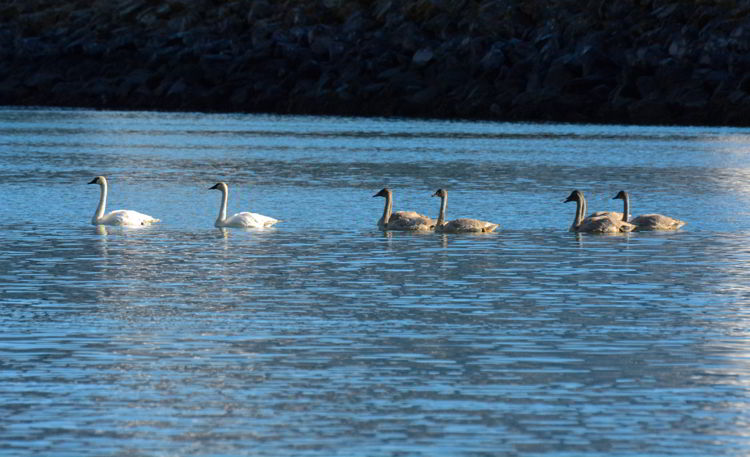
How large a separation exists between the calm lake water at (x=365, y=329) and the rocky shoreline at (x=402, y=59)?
59.9 meters

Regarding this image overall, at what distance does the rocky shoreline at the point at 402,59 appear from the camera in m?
110

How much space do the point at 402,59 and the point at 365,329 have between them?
10041 centimetres

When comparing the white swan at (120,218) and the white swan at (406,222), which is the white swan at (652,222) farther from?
the white swan at (120,218)

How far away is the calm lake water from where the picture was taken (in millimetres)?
16047

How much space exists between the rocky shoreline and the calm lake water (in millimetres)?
59935

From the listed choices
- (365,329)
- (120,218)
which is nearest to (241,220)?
(120,218)

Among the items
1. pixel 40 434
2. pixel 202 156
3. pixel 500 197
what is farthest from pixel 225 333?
pixel 202 156

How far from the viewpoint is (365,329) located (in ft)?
72.4

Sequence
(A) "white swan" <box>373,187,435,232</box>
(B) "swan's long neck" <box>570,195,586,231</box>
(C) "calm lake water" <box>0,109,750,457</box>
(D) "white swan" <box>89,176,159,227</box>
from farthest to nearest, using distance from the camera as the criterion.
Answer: (D) "white swan" <box>89,176,159,227</box> → (B) "swan's long neck" <box>570,195,586,231</box> → (A) "white swan" <box>373,187,435,232</box> → (C) "calm lake water" <box>0,109,750,457</box>

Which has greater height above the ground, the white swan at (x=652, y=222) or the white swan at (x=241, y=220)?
the white swan at (x=241, y=220)

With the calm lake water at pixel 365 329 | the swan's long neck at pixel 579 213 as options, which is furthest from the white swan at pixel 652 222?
the swan's long neck at pixel 579 213

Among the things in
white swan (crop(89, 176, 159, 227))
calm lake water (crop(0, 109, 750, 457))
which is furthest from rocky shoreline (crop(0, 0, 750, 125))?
white swan (crop(89, 176, 159, 227))

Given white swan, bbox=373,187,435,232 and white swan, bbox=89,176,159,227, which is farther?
white swan, bbox=89,176,159,227

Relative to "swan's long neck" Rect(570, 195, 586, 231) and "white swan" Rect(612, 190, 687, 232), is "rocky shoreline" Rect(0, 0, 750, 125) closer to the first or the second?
"white swan" Rect(612, 190, 687, 232)
